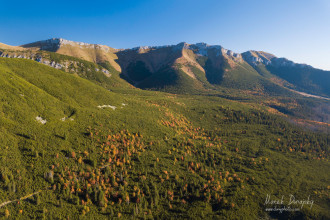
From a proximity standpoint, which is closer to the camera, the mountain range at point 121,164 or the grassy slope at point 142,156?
the mountain range at point 121,164

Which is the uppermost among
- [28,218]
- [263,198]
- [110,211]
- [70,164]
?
[70,164]

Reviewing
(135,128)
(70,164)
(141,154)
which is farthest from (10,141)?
(135,128)

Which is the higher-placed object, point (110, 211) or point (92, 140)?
point (92, 140)

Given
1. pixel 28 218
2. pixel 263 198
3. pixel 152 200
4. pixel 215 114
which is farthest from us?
pixel 215 114

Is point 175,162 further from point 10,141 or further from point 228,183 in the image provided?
point 10,141

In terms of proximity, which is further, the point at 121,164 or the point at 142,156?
the point at 142,156

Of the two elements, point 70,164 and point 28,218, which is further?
point 70,164

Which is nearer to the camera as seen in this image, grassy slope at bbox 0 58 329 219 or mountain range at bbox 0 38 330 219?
mountain range at bbox 0 38 330 219

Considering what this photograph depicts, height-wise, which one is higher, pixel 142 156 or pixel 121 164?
pixel 121 164
